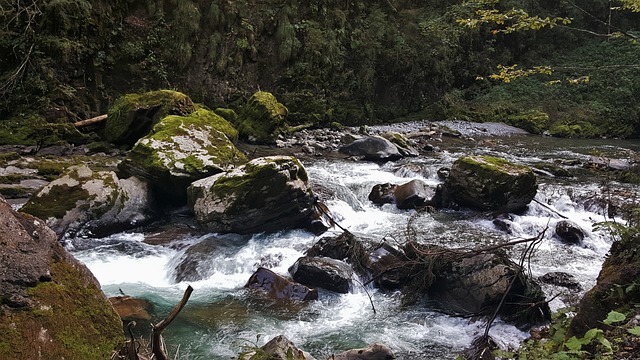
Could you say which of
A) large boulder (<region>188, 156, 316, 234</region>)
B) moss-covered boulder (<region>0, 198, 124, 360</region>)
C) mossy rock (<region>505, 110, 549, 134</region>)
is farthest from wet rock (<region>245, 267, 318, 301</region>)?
mossy rock (<region>505, 110, 549, 134</region>)

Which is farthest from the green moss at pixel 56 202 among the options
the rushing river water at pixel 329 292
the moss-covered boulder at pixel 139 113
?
the moss-covered boulder at pixel 139 113

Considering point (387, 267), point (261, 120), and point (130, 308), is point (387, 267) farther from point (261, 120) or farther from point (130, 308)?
point (261, 120)

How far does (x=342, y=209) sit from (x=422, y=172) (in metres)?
3.32

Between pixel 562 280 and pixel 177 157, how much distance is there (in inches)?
273

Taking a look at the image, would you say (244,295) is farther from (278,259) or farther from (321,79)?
(321,79)

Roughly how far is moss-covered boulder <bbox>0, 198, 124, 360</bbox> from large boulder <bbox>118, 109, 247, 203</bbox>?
19.5ft

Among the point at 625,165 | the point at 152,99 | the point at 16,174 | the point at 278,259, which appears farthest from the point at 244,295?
the point at 625,165

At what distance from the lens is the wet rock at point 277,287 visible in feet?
20.3

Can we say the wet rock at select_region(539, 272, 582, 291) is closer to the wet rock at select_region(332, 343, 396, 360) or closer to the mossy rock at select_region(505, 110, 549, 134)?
the wet rock at select_region(332, 343, 396, 360)

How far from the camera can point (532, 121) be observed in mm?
20547

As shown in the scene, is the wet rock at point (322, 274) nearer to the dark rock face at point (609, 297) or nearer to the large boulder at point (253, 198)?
the large boulder at point (253, 198)

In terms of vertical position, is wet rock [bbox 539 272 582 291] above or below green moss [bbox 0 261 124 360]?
below

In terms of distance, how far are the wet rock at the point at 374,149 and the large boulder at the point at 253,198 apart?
18.6 ft

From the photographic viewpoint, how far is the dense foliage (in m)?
14.0
